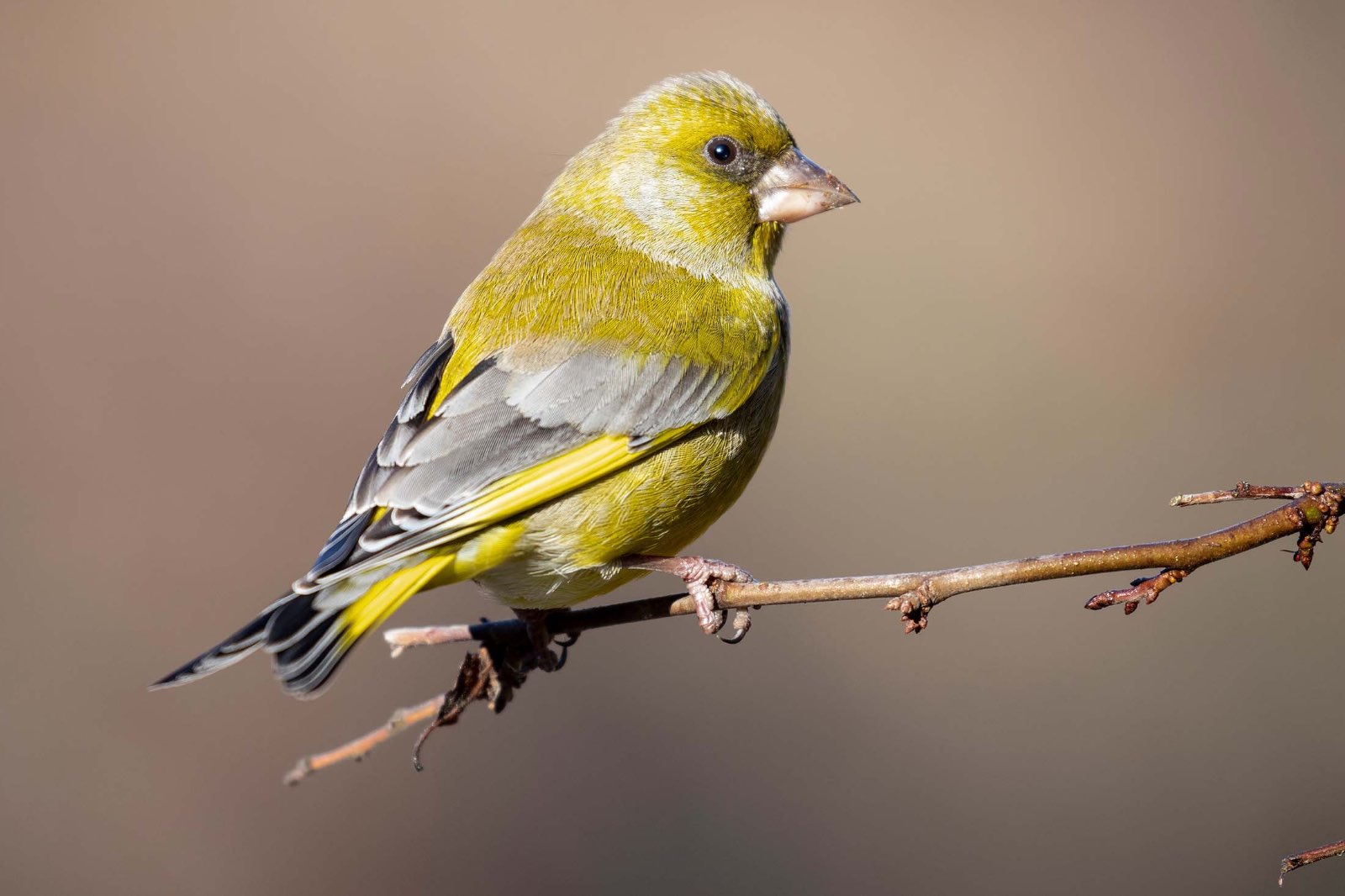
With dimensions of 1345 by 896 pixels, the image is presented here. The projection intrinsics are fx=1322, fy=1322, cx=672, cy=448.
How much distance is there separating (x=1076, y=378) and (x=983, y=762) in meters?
2.47

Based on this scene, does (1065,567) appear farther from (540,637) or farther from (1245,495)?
(540,637)

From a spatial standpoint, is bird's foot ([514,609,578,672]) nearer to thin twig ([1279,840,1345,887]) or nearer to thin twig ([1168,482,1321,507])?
thin twig ([1168,482,1321,507])

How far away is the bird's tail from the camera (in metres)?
2.87

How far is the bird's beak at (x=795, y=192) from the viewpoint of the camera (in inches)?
158

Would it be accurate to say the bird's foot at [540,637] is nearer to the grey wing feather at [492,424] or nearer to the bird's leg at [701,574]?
the bird's leg at [701,574]

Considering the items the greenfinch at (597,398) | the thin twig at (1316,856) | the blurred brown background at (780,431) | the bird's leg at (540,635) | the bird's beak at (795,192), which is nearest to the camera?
the thin twig at (1316,856)

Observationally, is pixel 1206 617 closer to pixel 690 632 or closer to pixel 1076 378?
pixel 1076 378

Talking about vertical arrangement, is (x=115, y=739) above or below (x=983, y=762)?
above

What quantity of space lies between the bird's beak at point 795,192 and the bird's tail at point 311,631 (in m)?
1.71

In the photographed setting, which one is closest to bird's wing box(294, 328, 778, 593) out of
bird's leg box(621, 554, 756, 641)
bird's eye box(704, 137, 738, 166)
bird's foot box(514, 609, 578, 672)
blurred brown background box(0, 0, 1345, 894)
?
bird's leg box(621, 554, 756, 641)

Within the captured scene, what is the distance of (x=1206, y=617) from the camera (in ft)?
20.1

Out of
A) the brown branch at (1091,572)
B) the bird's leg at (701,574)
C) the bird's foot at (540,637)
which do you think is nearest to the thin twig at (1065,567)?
the brown branch at (1091,572)

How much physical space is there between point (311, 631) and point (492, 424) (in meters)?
0.70

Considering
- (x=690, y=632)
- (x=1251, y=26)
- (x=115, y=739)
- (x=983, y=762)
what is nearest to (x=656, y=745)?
(x=690, y=632)
